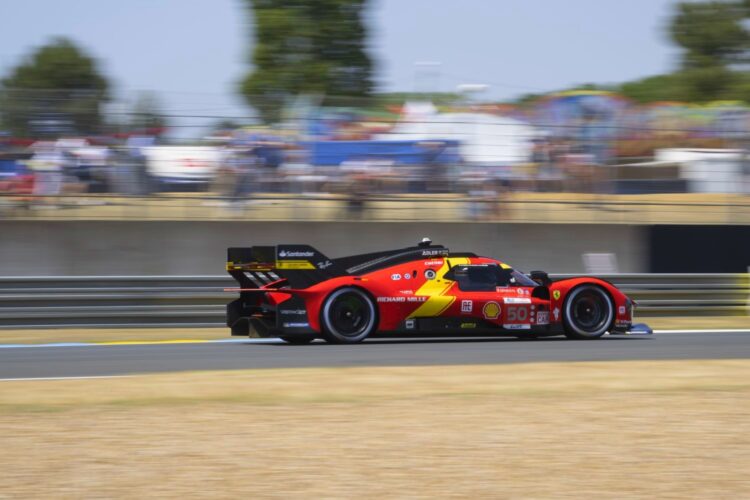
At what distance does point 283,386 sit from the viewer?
26.7 feet

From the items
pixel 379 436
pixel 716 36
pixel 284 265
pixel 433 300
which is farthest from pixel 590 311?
pixel 716 36

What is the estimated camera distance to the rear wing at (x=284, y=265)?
37.5ft

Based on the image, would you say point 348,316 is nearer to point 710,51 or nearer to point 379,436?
point 379,436

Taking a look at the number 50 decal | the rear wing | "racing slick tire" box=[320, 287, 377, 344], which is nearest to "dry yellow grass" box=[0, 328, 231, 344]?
the rear wing

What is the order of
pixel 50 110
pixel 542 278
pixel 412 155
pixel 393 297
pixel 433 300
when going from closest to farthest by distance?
1. pixel 393 297
2. pixel 433 300
3. pixel 542 278
4. pixel 50 110
5. pixel 412 155

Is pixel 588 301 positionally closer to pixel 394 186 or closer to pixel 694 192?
pixel 394 186

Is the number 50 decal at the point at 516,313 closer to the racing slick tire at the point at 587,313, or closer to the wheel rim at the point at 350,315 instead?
the racing slick tire at the point at 587,313

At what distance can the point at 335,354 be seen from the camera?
10.6 meters

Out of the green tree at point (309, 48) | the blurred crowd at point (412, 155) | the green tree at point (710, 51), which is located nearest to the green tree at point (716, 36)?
the green tree at point (710, 51)

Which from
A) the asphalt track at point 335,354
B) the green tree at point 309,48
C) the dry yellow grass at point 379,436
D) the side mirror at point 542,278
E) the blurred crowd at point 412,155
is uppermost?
the green tree at point 309,48

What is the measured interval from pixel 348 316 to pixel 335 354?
1092 mm

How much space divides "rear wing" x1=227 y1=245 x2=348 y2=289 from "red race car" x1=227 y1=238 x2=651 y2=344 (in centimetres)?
1

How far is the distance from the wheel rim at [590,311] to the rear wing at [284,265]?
9.33ft

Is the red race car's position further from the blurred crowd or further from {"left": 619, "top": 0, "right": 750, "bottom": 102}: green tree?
{"left": 619, "top": 0, "right": 750, "bottom": 102}: green tree
